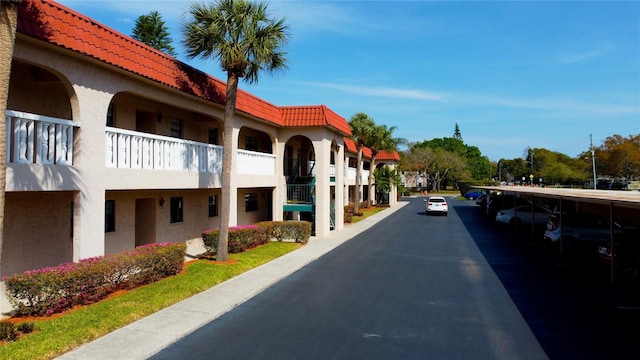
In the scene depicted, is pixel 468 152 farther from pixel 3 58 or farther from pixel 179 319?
pixel 3 58

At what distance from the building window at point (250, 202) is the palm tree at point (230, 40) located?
8.66 m

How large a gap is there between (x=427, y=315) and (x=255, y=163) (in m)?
11.9

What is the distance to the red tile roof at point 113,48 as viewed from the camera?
335 inches

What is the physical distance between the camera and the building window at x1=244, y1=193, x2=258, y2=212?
73.4 ft

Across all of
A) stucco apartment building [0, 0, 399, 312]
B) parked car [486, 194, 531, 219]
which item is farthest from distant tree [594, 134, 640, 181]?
stucco apartment building [0, 0, 399, 312]

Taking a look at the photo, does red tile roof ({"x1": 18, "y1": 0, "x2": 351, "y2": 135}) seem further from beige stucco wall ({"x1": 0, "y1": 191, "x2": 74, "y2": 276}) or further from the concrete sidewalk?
the concrete sidewalk

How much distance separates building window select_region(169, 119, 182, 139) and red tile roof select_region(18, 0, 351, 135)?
2.12m

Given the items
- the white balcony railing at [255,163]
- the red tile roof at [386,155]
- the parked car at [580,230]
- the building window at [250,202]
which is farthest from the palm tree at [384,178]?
the parked car at [580,230]

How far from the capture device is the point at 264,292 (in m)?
10.7

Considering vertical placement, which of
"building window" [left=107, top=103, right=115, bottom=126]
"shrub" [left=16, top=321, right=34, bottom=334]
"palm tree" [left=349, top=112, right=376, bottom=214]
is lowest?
"shrub" [left=16, top=321, right=34, bottom=334]

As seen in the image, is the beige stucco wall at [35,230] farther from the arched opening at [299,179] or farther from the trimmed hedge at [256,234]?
the arched opening at [299,179]

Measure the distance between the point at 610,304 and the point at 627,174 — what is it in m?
66.7

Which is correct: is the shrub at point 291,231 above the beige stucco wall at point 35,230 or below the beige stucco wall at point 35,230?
below

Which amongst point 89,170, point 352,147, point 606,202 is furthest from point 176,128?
point 352,147
